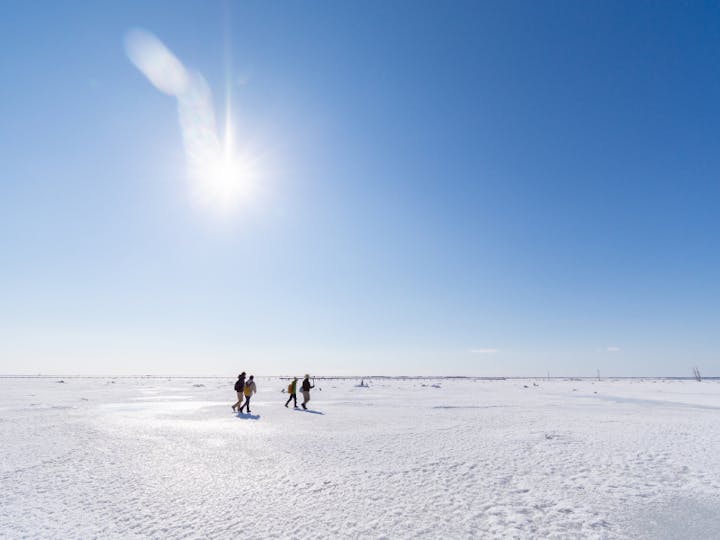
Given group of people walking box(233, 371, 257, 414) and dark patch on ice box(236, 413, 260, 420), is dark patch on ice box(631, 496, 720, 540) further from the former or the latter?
group of people walking box(233, 371, 257, 414)

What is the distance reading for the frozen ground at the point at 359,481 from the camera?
622 centimetres

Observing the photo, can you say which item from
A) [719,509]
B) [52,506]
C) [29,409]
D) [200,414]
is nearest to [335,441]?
[52,506]

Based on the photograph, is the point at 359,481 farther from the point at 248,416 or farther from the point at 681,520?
the point at 248,416

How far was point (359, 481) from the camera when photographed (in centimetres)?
847

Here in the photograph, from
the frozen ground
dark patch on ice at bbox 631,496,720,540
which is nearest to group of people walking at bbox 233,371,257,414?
the frozen ground

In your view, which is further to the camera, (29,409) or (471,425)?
(29,409)

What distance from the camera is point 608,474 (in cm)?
909

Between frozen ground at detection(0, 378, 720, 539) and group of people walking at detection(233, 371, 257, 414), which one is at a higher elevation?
group of people walking at detection(233, 371, 257, 414)

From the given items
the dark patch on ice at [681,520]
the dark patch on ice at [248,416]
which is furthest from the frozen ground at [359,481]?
the dark patch on ice at [248,416]

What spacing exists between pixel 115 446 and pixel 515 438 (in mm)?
13271

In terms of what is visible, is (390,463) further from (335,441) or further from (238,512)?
(238,512)

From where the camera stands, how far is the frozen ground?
20.4 ft

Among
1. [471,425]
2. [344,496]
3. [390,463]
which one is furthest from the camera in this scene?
[471,425]

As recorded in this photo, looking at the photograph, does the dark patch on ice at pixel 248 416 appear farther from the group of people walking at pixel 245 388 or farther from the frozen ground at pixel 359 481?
the frozen ground at pixel 359 481
